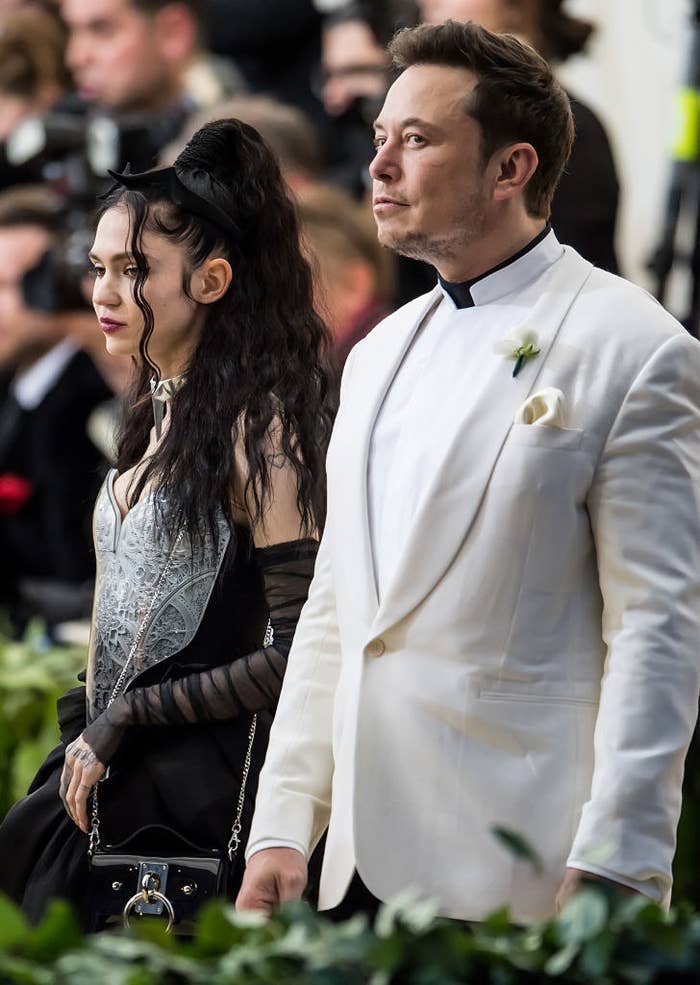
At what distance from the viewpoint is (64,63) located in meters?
7.26

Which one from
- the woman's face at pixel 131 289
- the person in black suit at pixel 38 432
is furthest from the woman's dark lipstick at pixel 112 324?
the person in black suit at pixel 38 432

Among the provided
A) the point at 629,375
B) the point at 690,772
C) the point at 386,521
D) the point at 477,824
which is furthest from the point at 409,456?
the point at 690,772

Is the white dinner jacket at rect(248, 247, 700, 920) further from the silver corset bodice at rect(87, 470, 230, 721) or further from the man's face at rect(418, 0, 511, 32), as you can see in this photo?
the man's face at rect(418, 0, 511, 32)

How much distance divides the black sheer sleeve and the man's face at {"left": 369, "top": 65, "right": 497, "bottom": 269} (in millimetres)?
488

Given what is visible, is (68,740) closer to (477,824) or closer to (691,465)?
(477,824)

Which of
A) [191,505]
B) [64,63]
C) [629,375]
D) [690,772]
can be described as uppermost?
[64,63]

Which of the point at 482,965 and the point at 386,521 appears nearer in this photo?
the point at 482,965

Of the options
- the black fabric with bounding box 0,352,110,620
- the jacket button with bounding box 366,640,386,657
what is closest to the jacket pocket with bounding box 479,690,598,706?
the jacket button with bounding box 366,640,386,657

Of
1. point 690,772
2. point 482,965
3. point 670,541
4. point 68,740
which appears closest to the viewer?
point 482,965

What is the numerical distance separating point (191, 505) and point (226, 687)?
0.26 metres

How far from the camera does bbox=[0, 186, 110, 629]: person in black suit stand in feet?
20.2

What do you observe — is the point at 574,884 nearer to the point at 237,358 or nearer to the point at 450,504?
the point at 450,504

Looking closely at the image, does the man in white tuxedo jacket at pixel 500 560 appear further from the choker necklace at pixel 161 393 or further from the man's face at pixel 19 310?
the man's face at pixel 19 310

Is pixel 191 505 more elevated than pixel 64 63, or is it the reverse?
pixel 64 63
